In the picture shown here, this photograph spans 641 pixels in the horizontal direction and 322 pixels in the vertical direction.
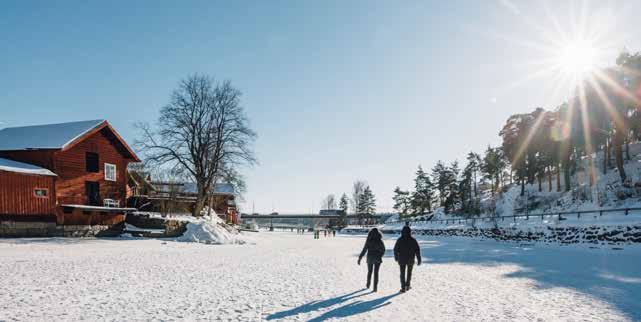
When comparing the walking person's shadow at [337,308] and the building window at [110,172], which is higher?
the building window at [110,172]

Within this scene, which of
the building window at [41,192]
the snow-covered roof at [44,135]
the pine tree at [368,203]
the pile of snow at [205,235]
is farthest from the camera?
the pine tree at [368,203]

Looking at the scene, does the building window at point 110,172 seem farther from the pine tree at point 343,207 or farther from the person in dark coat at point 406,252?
the pine tree at point 343,207

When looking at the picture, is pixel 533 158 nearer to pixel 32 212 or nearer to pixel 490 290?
pixel 490 290

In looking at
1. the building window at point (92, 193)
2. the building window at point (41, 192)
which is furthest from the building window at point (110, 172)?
the building window at point (41, 192)

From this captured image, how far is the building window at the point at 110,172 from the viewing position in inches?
1243

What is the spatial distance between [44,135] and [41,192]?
19.3 feet

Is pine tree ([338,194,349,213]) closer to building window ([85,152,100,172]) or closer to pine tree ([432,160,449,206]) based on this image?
pine tree ([432,160,449,206])

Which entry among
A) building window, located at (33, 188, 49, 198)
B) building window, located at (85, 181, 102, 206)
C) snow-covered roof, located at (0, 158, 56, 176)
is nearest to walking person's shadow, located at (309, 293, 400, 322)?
snow-covered roof, located at (0, 158, 56, 176)

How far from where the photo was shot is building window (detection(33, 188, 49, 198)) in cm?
2545

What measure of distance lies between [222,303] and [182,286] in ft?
8.66

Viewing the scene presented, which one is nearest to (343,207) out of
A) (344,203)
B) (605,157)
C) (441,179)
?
(344,203)

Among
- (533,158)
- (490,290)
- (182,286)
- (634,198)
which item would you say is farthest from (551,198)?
(182,286)

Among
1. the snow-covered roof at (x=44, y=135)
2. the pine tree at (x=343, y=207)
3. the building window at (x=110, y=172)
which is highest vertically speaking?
the snow-covered roof at (x=44, y=135)

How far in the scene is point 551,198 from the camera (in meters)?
42.8
